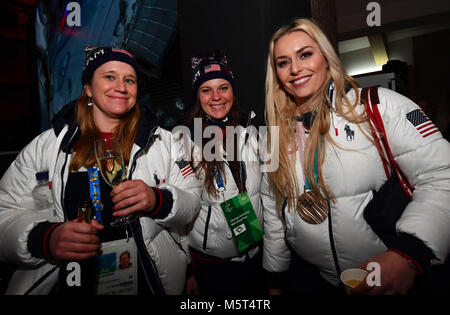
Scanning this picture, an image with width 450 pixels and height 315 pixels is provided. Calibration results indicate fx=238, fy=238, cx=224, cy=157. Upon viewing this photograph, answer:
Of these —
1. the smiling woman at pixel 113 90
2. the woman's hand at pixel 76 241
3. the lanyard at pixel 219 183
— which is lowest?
the woman's hand at pixel 76 241

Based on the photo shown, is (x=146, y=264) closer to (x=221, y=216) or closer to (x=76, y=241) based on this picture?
(x=76, y=241)

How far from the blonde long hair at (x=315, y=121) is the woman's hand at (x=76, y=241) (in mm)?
942

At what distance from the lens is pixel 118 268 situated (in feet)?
4.17

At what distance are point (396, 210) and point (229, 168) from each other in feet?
3.37

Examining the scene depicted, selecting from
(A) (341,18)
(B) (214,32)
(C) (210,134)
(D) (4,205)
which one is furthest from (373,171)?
(A) (341,18)

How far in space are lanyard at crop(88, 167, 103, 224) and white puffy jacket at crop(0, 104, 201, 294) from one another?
0.49ft

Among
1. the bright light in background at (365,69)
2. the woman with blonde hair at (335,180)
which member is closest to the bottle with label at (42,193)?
the woman with blonde hair at (335,180)

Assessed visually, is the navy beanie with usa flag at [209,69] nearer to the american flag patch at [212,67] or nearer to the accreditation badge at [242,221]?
the american flag patch at [212,67]

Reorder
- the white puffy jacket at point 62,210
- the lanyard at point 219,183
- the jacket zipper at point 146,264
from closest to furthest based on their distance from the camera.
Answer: the white puffy jacket at point 62,210 → the jacket zipper at point 146,264 → the lanyard at point 219,183

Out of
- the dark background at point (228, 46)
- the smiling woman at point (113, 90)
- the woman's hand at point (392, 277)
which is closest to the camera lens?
the woman's hand at point (392, 277)

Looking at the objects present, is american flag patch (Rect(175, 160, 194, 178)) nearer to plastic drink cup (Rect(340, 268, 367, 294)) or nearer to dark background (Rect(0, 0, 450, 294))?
dark background (Rect(0, 0, 450, 294))

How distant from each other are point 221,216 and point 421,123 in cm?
123

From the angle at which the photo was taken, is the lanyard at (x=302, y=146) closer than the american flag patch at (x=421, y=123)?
No

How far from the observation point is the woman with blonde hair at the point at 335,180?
0.95 meters
